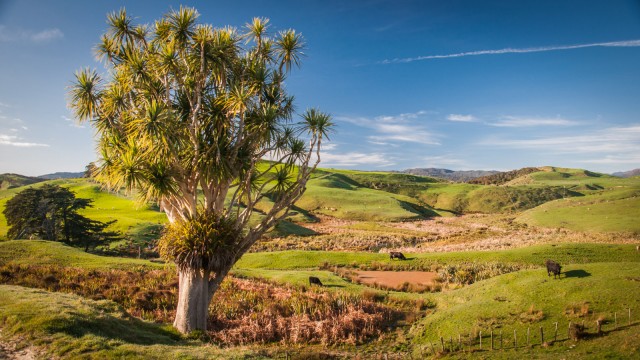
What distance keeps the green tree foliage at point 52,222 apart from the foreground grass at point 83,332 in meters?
32.9

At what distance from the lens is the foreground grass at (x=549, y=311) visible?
46.9 ft

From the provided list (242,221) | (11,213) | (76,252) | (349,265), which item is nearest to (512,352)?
(242,221)

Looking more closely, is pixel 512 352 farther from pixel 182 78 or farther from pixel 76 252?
pixel 76 252

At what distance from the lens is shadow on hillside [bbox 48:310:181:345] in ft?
45.7

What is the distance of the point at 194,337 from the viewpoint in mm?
17656

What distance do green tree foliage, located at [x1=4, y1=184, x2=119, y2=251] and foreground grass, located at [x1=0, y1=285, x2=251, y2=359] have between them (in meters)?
32.9

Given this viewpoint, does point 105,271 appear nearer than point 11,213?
Yes

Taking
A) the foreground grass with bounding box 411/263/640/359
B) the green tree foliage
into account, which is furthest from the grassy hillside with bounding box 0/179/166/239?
the foreground grass with bounding box 411/263/640/359

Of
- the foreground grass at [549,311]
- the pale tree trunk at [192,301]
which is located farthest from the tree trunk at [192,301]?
the foreground grass at [549,311]

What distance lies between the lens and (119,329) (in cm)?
1561

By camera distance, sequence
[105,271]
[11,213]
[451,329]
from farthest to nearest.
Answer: [11,213] < [105,271] < [451,329]

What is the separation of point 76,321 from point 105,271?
17.1 metres

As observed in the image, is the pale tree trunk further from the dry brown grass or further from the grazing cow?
the dry brown grass

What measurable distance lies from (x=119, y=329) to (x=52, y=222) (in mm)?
40167
